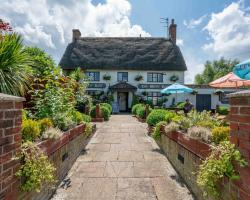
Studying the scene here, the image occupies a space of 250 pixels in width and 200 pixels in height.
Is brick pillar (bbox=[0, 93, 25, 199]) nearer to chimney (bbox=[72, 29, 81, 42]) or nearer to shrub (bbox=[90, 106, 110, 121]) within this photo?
shrub (bbox=[90, 106, 110, 121])

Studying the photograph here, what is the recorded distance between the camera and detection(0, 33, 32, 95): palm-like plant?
4.75 metres

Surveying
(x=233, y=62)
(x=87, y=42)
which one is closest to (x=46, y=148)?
(x=87, y=42)

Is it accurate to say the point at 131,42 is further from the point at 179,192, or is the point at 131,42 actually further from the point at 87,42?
the point at 179,192

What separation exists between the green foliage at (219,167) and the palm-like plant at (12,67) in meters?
3.96

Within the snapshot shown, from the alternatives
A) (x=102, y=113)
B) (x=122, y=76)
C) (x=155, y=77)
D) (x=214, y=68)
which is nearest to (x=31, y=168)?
(x=102, y=113)

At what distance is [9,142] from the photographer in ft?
7.71

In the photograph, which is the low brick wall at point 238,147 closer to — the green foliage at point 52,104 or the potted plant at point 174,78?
the green foliage at point 52,104

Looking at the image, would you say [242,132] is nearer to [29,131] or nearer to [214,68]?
[29,131]

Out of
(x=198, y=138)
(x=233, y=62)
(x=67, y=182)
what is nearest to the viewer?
(x=198, y=138)

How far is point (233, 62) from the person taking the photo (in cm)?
4772

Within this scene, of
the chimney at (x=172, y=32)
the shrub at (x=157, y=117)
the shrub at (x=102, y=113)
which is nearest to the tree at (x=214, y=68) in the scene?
the chimney at (x=172, y=32)

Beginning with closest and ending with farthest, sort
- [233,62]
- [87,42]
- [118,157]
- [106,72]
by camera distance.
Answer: [118,157]
[106,72]
[87,42]
[233,62]

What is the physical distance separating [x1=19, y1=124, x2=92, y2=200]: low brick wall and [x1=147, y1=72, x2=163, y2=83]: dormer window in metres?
19.4

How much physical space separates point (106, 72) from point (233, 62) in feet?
111
